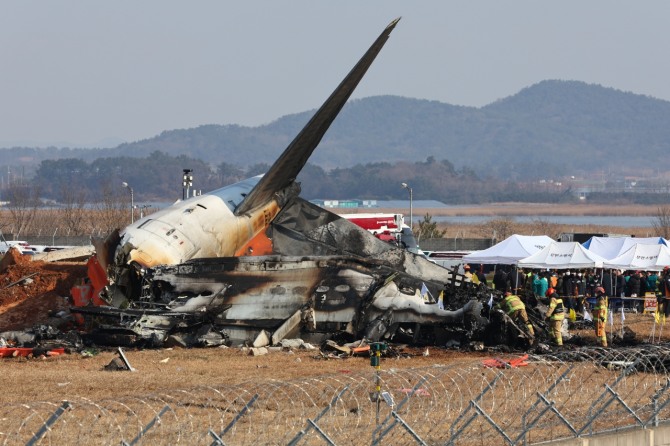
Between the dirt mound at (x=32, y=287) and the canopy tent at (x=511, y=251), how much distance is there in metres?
22.0

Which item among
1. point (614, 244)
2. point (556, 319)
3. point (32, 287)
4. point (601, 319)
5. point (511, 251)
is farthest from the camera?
point (511, 251)

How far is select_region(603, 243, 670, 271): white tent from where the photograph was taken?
53.6 meters

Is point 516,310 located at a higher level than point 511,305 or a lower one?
lower

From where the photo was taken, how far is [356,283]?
36.2 metres

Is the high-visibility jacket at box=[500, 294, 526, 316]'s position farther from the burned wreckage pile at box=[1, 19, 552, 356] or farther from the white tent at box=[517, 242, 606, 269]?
the white tent at box=[517, 242, 606, 269]

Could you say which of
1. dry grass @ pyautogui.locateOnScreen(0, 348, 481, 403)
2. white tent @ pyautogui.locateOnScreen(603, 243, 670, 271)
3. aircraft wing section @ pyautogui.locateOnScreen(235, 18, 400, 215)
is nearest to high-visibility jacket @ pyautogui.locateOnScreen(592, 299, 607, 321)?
dry grass @ pyautogui.locateOnScreen(0, 348, 481, 403)

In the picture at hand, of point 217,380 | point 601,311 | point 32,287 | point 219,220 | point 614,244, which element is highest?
point 219,220

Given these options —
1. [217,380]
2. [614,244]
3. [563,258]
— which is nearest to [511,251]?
[614,244]

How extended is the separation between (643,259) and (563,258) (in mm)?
3856

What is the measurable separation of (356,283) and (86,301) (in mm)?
10705

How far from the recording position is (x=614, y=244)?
5894 cm

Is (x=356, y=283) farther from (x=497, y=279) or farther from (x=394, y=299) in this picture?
(x=497, y=279)

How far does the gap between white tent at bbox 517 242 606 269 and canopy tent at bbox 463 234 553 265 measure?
229 centimetres

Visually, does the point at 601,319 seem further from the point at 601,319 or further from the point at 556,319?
the point at 556,319
